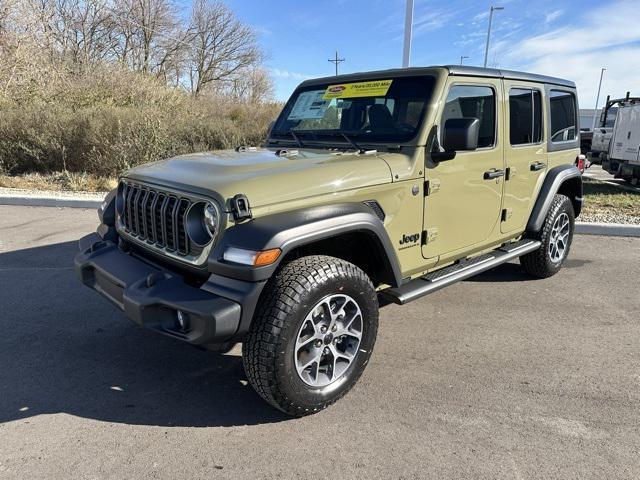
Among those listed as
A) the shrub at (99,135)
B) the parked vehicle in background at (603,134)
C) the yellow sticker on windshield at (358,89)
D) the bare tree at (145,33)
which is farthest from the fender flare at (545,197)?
the bare tree at (145,33)

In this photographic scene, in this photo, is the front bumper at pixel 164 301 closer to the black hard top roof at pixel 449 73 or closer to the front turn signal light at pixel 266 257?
the front turn signal light at pixel 266 257

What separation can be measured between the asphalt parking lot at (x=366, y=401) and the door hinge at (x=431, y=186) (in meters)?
1.20

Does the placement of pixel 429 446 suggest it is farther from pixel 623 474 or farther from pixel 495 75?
pixel 495 75

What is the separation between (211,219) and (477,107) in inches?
95.0

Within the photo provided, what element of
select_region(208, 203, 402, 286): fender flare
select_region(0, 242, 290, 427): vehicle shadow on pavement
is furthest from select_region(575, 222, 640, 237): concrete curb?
select_region(0, 242, 290, 427): vehicle shadow on pavement

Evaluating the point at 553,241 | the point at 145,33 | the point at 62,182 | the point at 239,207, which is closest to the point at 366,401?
the point at 239,207

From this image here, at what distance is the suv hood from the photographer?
8.34ft

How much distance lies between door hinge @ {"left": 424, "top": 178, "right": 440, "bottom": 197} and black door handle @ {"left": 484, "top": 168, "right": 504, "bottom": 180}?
0.67 meters

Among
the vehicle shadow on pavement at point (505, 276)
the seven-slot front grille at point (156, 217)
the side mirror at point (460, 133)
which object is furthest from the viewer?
the vehicle shadow on pavement at point (505, 276)

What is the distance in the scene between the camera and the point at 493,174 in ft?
12.5

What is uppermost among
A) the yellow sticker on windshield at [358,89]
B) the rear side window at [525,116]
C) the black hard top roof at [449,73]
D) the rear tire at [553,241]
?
the black hard top roof at [449,73]

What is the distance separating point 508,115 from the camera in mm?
3975

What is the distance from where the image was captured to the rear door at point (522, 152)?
13.3 ft

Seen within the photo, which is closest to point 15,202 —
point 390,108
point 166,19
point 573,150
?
point 390,108
